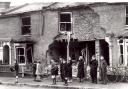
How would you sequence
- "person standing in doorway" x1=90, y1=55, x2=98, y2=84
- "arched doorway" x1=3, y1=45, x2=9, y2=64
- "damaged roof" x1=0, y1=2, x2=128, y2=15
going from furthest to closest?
1. "arched doorway" x1=3, y1=45, x2=9, y2=64
2. "damaged roof" x1=0, y1=2, x2=128, y2=15
3. "person standing in doorway" x1=90, y1=55, x2=98, y2=84

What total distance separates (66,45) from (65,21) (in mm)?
1876

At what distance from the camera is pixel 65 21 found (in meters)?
26.8

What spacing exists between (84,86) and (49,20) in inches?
Answer: 342

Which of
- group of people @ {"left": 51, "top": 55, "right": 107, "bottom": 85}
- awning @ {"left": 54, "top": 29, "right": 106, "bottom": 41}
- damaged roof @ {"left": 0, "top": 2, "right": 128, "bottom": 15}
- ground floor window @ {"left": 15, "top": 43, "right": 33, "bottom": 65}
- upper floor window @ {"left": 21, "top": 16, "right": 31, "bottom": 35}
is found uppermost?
damaged roof @ {"left": 0, "top": 2, "right": 128, "bottom": 15}

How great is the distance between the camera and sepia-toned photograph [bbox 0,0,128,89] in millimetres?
22391

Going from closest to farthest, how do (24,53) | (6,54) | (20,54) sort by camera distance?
(24,53) < (20,54) < (6,54)

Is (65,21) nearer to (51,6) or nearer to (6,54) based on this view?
(51,6)

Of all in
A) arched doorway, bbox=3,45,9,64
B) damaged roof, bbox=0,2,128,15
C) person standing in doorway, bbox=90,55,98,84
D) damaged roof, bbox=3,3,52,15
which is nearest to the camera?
person standing in doorway, bbox=90,55,98,84

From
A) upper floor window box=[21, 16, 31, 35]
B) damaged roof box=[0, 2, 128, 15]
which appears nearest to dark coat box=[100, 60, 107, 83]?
damaged roof box=[0, 2, 128, 15]

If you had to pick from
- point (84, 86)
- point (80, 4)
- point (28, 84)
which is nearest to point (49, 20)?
point (80, 4)

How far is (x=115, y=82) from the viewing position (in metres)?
22.5

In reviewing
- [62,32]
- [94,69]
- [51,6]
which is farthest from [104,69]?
[51,6]

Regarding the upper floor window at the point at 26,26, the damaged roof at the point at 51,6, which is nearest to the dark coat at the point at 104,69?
the damaged roof at the point at 51,6

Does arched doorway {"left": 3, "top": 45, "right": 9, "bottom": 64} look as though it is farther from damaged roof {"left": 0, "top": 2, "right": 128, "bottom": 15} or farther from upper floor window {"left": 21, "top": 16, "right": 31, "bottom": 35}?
damaged roof {"left": 0, "top": 2, "right": 128, "bottom": 15}
